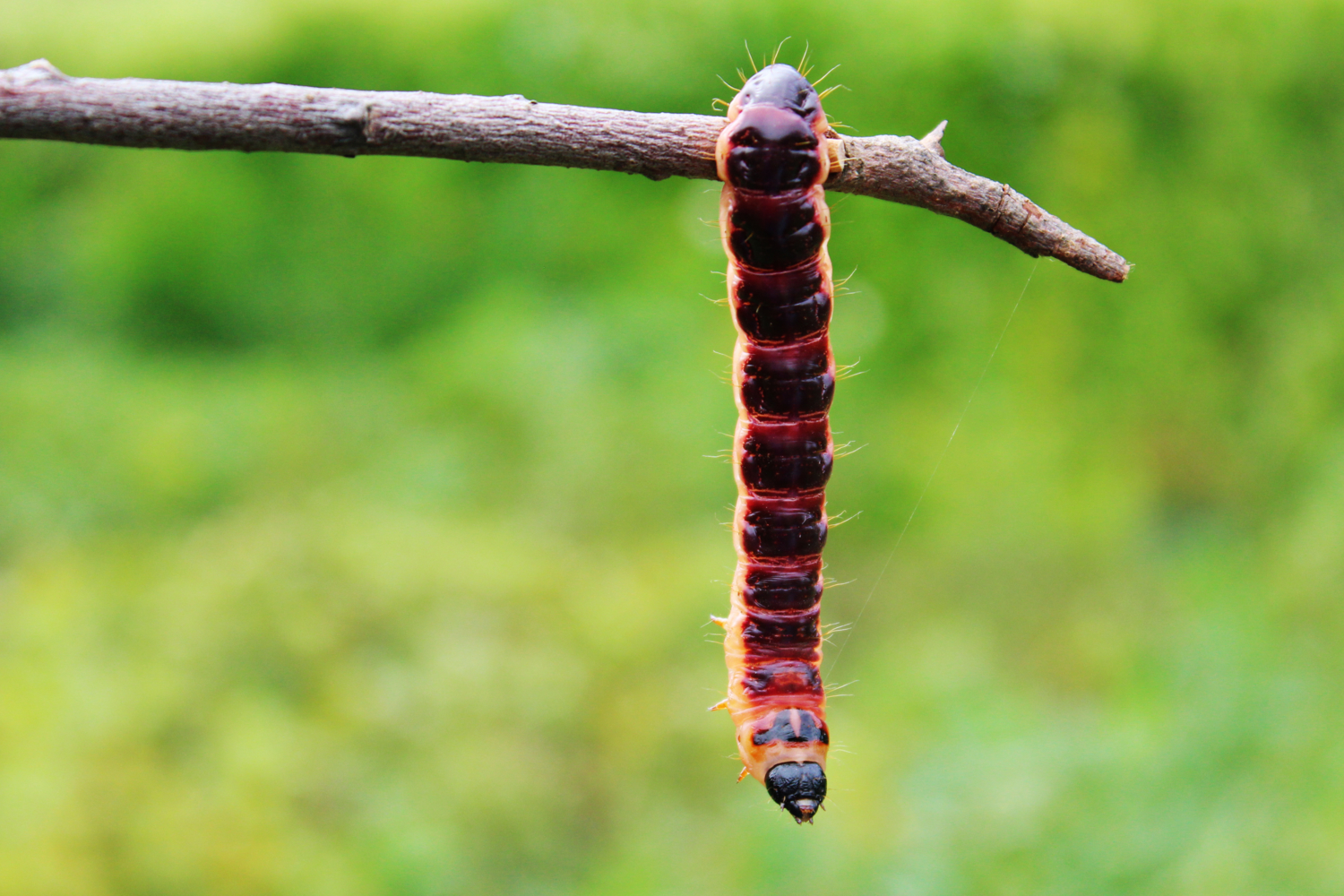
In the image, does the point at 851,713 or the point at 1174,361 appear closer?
the point at 851,713

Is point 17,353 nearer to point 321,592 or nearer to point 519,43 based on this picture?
point 321,592

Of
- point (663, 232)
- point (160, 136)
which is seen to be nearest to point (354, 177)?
point (663, 232)

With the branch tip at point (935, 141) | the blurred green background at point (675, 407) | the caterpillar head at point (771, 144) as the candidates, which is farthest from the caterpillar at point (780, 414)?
the blurred green background at point (675, 407)

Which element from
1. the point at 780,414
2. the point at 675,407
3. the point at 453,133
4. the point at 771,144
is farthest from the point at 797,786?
the point at 675,407

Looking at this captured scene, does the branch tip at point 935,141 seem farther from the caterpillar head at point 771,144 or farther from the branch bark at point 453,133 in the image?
the caterpillar head at point 771,144

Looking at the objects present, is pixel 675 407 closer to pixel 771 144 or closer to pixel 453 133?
pixel 771 144

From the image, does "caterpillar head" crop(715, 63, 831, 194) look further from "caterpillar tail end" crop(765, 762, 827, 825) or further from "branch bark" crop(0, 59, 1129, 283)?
"caterpillar tail end" crop(765, 762, 827, 825)
